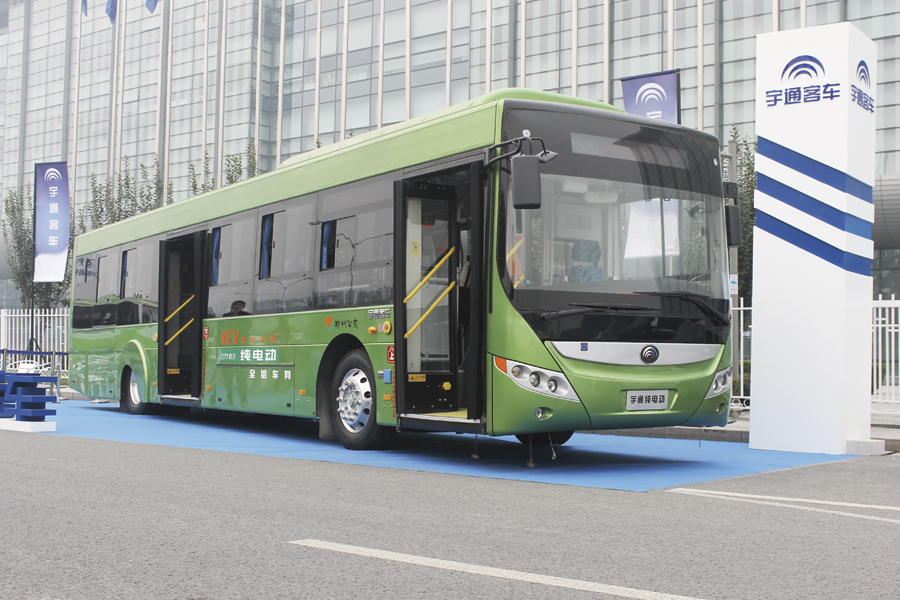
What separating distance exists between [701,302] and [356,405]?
388 centimetres

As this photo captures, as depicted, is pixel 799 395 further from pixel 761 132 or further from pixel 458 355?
pixel 458 355

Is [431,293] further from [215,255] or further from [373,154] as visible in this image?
[215,255]

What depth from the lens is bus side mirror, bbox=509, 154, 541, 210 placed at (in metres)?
8.16

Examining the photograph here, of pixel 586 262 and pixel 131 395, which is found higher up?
pixel 586 262

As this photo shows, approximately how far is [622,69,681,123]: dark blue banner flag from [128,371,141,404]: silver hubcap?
9.62 m

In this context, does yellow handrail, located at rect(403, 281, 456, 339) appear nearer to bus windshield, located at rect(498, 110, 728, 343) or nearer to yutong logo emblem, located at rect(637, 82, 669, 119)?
bus windshield, located at rect(498, 110, 728, 343)

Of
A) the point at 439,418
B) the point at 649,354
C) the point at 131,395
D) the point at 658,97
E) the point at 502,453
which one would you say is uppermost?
the point at 658,97

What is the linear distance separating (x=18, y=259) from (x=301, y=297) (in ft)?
95.6

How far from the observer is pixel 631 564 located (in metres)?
4.90

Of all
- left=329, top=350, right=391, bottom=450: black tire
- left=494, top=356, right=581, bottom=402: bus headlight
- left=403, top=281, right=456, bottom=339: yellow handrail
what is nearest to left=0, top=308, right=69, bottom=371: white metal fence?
left=329, top=350, right=391, bottom=450: black tire

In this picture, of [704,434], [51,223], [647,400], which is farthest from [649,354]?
[51,223]

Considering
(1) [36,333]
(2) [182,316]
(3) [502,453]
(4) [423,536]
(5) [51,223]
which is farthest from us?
(1) [36,333]

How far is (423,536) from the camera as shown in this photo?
5.60 meters

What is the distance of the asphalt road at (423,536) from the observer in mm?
4426
